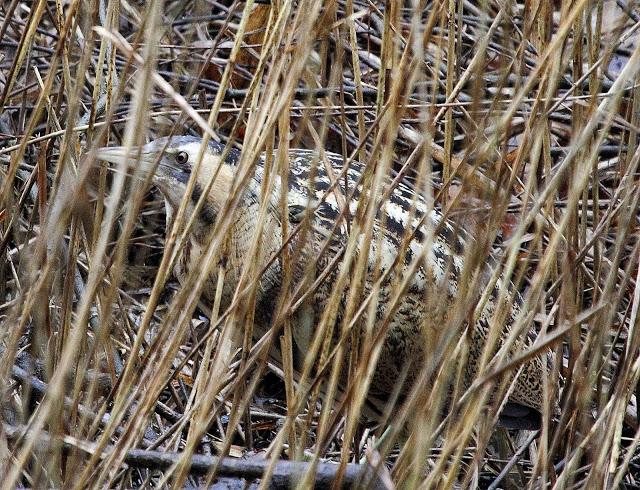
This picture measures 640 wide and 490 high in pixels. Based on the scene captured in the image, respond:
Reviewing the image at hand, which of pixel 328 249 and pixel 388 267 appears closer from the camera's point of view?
pixel 388 267

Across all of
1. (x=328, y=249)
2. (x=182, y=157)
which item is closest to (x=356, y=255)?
(x=328, y=249)

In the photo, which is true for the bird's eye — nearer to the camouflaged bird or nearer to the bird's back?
the camouflaged bird

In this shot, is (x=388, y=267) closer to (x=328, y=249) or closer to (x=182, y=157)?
(x=328, y=249)

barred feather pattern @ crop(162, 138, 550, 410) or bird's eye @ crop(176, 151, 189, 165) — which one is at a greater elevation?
bird's eye @ crop(176, 151, 189, 165)

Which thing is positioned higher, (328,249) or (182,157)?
(182,157)

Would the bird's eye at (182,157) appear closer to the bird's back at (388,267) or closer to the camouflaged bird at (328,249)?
the camouflaged bird at (328,249)

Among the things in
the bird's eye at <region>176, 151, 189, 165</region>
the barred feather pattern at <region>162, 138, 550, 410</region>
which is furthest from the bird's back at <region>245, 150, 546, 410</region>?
the bird's eye at <region>176, 151, 189, 165</region>

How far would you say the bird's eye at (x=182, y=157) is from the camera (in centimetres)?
224

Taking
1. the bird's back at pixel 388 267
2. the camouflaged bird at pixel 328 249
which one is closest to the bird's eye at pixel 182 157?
the camouflaged bird at pixel 328 249

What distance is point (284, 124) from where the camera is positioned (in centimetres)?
140

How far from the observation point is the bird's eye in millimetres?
2236

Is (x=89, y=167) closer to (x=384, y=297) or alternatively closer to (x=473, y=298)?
(x=473, y=298)

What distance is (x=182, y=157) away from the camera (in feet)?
7.36

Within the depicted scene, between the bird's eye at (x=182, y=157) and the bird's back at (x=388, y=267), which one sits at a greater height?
the bird's eye at (x=182, y=157)
